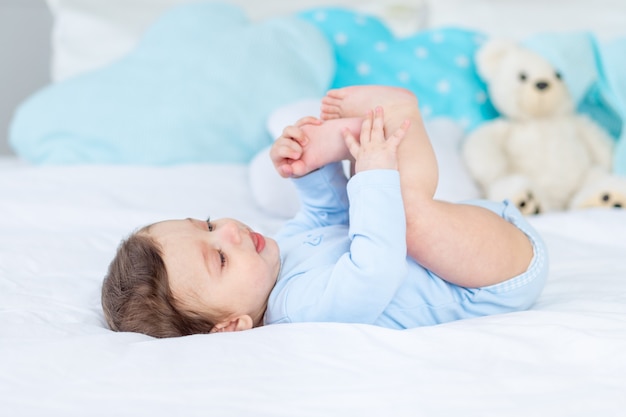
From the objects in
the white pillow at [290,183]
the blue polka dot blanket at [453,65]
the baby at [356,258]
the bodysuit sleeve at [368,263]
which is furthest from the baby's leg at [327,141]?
the blue polka dot blanket at [453,65]

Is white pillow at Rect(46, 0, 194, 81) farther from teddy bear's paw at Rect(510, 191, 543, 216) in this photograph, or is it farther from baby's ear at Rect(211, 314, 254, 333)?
baby's ear at Rect(211, 314, 254, 333)

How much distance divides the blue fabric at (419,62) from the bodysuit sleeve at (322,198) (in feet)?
2.77

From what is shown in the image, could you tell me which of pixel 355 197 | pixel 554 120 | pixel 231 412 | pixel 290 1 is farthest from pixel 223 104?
pixel 231 412

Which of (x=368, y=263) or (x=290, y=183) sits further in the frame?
(x=290, y=183)

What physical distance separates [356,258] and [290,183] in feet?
2.17

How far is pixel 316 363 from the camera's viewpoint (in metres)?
0.86

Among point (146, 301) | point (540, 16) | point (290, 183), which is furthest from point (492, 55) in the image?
point (146, 301)

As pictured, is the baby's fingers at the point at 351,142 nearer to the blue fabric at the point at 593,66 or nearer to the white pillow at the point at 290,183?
the white pillow at the point at 290,183

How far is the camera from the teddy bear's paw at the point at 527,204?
1.74 metres

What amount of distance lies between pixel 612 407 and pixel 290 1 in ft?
5.95

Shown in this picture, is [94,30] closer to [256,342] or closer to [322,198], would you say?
[322,198]

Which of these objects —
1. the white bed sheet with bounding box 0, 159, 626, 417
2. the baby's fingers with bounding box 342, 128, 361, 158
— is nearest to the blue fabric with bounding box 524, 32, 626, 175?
the white bed sheet with bounding box 0, 159, 626, 417

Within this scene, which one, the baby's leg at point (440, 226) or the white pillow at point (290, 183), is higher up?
the baby's leg at point (440, 226)

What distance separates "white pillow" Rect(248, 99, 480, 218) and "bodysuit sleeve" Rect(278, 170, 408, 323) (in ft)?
1.97
